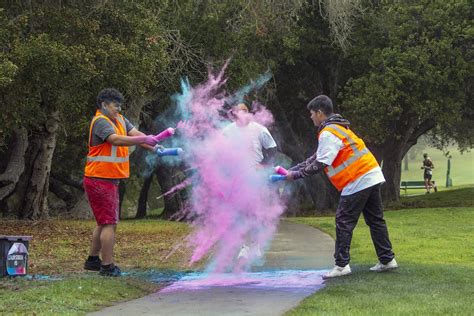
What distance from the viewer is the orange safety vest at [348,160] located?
726 centimetres

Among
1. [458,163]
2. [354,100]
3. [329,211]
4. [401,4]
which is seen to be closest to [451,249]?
[354,100]

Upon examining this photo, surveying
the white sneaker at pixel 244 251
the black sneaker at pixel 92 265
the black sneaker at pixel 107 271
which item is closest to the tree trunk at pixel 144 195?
the black sneaker at pixel 92 265

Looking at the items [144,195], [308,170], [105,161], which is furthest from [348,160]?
[144,195]

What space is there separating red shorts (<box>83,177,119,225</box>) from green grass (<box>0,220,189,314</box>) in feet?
2.31

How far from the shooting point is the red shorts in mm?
7289

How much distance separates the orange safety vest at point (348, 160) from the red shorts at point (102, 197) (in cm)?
256

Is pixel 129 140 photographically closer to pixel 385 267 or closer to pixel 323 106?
pixel 323 106

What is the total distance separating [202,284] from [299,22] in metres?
18.5

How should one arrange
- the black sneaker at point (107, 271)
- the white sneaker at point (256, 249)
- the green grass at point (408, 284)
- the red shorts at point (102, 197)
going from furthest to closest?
1. the white sneaker at point (256, 249)
2. the black sneaker at point (107, 271)
3. the red shorts at point (102, 197)
4. the green grass at point (408, 284)

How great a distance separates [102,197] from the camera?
730 centimetres

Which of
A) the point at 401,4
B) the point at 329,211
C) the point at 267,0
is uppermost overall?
the point at 401,4

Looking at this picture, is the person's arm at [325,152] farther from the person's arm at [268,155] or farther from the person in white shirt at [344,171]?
the person's arm at [268,155]

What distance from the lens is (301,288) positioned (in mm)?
6820

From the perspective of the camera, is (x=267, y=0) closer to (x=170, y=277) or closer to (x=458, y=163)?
(x=170, y=277)
